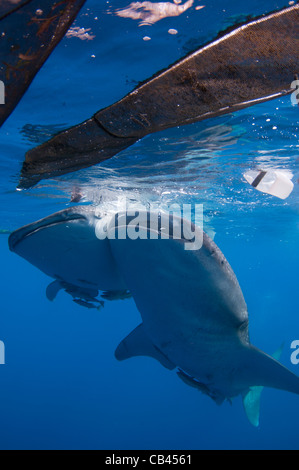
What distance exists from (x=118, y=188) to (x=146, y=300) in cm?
1082

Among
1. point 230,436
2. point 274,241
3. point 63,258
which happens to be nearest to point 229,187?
point 63,258

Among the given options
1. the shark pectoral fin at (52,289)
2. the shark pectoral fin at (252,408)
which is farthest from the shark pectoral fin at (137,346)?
the shark pectoral fin at (252,408)

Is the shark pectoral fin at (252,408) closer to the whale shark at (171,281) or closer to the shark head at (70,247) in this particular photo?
the whale shark at (171,281)

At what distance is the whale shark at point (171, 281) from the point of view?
10.6 feet

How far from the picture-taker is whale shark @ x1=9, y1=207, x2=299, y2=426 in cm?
322

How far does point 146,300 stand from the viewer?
12.1 feet

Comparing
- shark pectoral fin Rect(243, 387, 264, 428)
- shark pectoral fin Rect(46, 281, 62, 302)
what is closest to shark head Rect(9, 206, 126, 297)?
shark pectoral fin Rect(46, 281, 62, 302)

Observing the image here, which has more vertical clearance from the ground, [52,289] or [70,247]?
[52,289]

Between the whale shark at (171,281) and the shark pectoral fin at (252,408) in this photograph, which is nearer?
the whale shark at (171,281)

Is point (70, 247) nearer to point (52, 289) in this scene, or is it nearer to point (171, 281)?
point (171, 281)

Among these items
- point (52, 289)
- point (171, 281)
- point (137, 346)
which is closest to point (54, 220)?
point (171, 281)

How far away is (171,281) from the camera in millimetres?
3330

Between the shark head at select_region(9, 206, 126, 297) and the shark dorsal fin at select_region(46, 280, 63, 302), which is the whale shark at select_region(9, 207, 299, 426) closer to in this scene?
the shark head at select_region(9, 206, 126, 297)
